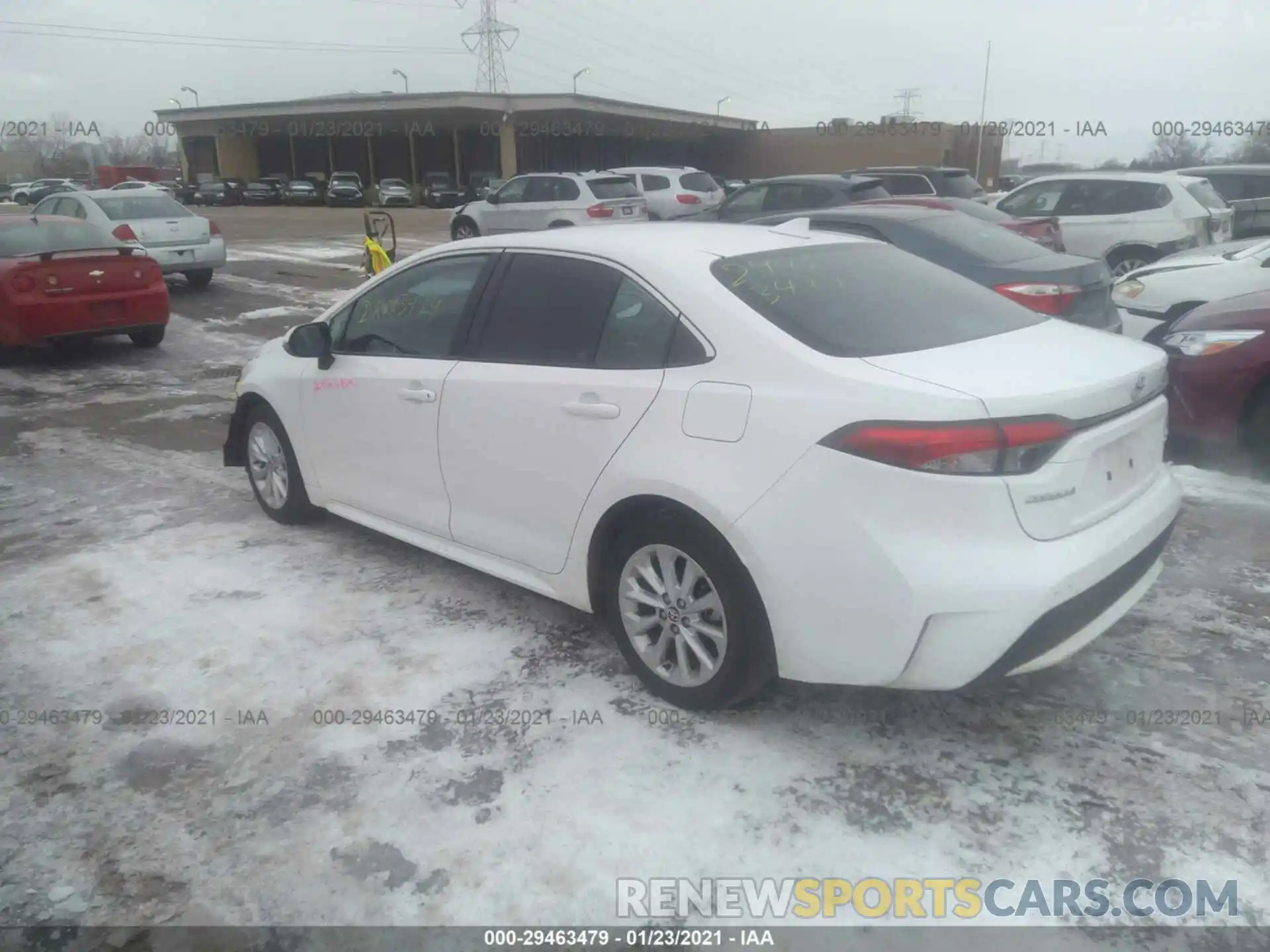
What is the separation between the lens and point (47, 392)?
8.62m

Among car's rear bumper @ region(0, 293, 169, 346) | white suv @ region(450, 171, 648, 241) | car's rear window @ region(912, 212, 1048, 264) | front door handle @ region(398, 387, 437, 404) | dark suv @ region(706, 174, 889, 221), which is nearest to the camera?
front door handle @ region(398, 387, 437, 404)

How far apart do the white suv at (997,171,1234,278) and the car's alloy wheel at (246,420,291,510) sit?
9909 mm

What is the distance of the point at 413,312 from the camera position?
440cm

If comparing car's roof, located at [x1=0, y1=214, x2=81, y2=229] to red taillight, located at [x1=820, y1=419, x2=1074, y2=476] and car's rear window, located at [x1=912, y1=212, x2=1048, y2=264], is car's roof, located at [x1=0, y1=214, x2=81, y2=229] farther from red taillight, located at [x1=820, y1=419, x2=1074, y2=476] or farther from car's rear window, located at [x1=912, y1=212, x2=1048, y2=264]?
red taillight, located at [x1=820, y1=419, x2=1074, y2=476]

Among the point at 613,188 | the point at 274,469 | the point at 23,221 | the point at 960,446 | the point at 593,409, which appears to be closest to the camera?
the point at 960,446

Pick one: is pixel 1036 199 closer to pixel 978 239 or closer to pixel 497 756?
pixel 978 239

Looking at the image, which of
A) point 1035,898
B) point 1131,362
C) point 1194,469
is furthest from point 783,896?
point 1194,469

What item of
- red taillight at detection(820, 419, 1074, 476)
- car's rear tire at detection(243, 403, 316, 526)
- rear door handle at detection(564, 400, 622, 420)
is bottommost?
car's rear tire at detection(243, 403, 316, 526)

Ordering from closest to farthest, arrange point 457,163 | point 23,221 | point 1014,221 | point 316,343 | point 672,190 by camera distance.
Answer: point 316,343 < point 23,221 < point 1014,221 < point 672,190 < point 457,163

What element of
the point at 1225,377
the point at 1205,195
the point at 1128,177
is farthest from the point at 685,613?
the point at 1205,195

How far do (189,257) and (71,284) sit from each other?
196 inches

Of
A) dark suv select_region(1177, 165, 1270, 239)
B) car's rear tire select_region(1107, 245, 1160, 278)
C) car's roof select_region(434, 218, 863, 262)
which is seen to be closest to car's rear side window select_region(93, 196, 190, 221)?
car's roof select_region(434, 218, 863, 262)

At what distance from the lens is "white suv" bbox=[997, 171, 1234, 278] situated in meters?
12.0

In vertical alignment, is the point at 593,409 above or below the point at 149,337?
above
